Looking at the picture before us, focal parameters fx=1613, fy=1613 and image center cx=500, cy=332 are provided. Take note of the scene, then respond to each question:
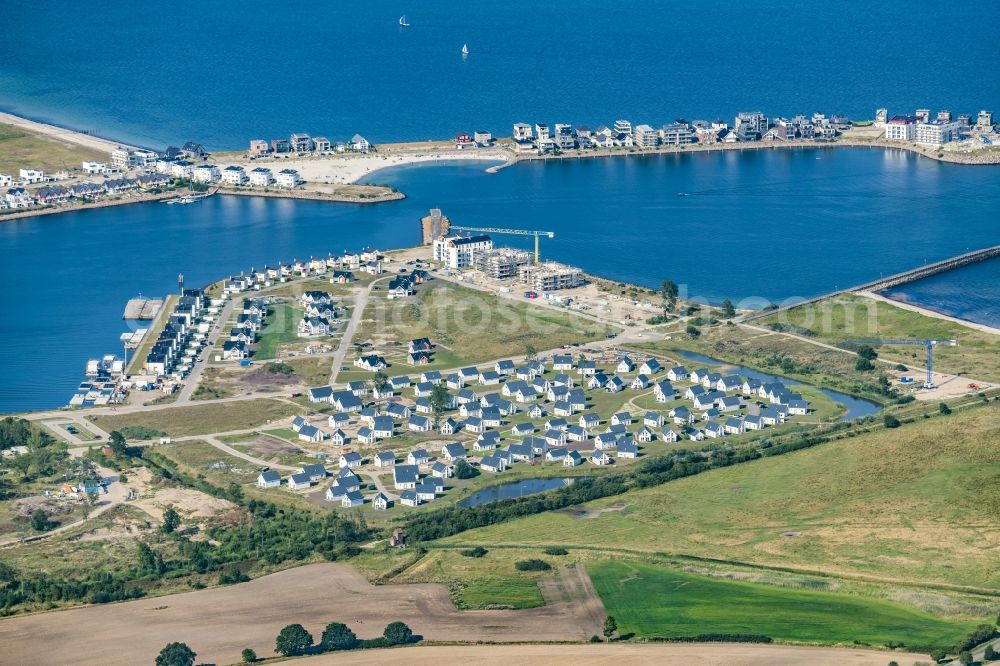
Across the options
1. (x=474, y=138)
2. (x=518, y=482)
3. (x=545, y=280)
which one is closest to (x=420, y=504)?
(x=518, y=482)

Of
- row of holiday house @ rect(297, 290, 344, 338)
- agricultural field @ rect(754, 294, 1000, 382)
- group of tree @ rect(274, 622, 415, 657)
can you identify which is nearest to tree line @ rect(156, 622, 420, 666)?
group of tree @ rect(274, 622, 415, 657)

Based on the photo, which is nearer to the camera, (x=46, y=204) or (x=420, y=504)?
(x=420, y=504)

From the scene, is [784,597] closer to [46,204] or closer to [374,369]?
[374,369]

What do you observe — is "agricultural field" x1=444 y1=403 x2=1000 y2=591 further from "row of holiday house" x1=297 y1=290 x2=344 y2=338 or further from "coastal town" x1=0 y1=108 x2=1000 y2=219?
"coastal town" x1=0 y1=108 x2=1000 y2=219

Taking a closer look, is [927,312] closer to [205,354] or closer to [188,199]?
[205,354]

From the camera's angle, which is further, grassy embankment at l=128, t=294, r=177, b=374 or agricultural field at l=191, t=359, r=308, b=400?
grassy embankment at l=128, t=294, r=177, b=374

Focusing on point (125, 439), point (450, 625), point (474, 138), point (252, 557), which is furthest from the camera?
point (474, 138)

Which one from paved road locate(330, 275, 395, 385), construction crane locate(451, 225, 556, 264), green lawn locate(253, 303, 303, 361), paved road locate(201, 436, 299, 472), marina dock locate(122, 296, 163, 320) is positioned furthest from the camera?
construction crane locate(451, 225, 556, 264)
